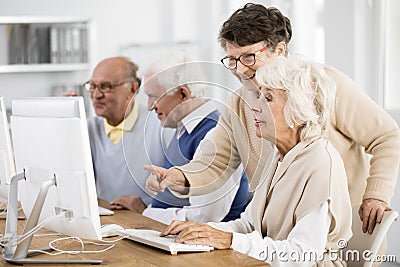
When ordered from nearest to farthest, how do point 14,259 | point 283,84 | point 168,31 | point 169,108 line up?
point 14,259, point 283,84, point 169,108, point 168,31

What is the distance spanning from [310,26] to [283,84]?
2.26 meters

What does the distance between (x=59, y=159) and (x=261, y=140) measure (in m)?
0.72

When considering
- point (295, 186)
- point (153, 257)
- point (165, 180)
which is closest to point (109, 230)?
point (165, 180)

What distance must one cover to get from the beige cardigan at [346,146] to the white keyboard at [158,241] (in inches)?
11.3

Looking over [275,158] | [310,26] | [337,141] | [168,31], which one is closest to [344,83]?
[337,141]

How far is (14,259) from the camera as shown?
2.22 meters

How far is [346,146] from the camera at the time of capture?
2.65m

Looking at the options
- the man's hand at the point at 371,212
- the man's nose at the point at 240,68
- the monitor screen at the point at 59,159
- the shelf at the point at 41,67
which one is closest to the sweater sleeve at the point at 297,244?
the man's hand at the point at 371,212

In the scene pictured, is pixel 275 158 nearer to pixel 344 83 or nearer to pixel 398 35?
pixel 344 83

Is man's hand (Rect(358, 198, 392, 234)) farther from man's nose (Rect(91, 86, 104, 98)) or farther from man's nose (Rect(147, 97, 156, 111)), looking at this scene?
man's nose (Rect(91, 86, 104, 98))

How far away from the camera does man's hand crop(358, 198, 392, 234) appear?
8.02ft

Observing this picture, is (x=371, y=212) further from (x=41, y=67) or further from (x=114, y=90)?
(x=41, y=67)

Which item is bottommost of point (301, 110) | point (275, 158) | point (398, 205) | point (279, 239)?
point (398, 205)

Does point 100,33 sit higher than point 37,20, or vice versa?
point 37,20
